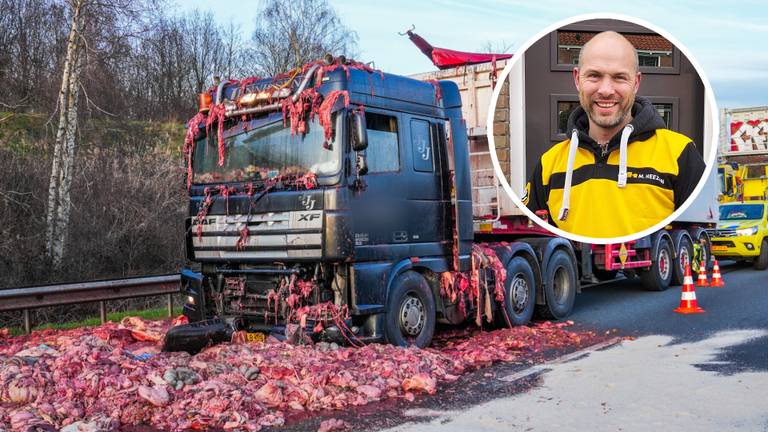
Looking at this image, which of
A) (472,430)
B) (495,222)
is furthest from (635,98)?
(495,222)

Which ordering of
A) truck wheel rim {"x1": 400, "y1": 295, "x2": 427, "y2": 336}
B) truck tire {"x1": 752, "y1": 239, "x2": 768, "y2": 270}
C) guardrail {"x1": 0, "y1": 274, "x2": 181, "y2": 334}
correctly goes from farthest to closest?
truck tire {"x1": 752, "y1": 239, "x2": 768, "y2": 270} → guardrail {"x1": 0, "y1": 274, "x2": 181, "y2": 334} → truck wheel rim {"x1": 400, "y1": 295, "x2": 427, "y2": 336}

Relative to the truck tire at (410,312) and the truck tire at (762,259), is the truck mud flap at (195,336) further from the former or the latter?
the truck tire at (762,259)

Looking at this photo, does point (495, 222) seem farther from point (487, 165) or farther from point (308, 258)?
point (308, 258)

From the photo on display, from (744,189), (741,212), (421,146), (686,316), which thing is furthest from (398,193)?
(744,189)

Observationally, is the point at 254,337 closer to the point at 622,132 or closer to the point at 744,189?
the point at 622,132

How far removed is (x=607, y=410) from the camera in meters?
5.86

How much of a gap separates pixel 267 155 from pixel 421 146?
66.3 inches

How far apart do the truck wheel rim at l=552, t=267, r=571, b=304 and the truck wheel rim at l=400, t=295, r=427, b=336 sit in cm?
346

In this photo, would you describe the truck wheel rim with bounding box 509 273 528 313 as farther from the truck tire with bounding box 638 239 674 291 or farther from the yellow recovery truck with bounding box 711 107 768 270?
the yellow recovery truck with bounding box 711 107 768 270

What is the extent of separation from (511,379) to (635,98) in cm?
516

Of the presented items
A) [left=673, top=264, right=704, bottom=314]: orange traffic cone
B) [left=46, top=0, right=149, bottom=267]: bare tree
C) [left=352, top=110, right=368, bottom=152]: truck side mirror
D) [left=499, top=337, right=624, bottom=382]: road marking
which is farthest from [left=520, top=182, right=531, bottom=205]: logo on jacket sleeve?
[left=46, top=0, right=149, bottom=267]: bare tree

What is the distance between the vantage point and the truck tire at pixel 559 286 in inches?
413

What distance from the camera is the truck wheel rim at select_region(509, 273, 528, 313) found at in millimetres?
9875

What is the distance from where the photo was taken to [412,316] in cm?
804
